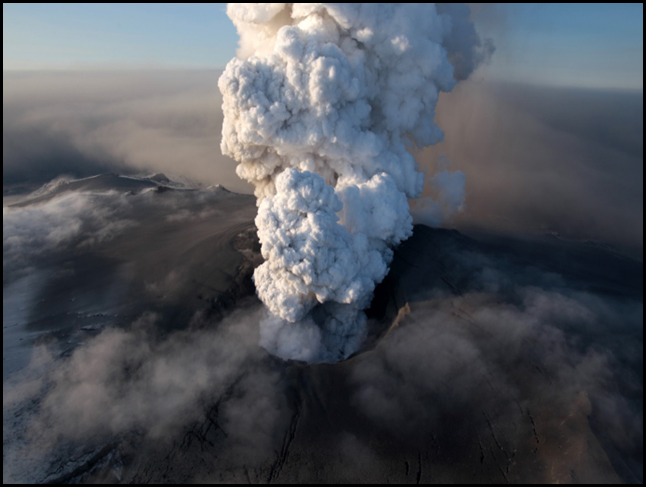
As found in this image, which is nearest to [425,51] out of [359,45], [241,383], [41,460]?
[359,45]

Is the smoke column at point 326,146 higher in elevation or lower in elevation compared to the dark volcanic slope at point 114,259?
higher

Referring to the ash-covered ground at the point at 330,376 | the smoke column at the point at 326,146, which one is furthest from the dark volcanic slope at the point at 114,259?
the smoke column at the point at 326,146

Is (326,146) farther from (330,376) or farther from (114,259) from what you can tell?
(114,259)

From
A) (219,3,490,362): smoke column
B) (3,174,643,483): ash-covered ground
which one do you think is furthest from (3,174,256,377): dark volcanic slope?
(219,3,490,362): smoke column

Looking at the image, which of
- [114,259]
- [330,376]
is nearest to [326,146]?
[330,376]

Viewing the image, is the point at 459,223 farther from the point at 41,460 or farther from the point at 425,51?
the point at 41,460

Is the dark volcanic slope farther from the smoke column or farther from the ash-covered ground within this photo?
the smoke column

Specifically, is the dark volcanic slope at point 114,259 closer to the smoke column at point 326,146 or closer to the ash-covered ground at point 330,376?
the ash-covered ground at point 330,376
